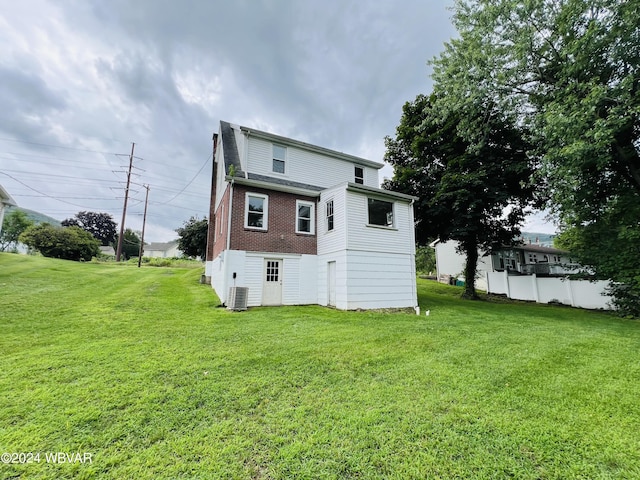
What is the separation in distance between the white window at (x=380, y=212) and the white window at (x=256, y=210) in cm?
447

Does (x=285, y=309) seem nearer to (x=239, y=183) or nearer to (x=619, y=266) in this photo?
(x=239, y=183)

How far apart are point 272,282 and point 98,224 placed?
206 ft

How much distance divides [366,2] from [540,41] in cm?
782

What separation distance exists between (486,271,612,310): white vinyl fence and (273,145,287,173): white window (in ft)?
55.3

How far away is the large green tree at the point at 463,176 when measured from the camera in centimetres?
1370

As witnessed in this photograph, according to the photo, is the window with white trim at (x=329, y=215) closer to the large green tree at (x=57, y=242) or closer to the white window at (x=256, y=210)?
the white window at (x=256, y=210)

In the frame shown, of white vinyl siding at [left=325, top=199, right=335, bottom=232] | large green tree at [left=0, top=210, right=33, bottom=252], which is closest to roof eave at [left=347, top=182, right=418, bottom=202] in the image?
white vinyl siding at [left=325, top=199, right=335, bottom=232]

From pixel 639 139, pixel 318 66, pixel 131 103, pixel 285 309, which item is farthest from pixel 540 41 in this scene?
pixel 131 103

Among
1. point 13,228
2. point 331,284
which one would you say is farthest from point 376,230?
point 13,228

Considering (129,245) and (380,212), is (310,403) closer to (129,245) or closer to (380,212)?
(380,212)

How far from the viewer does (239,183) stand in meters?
10.4

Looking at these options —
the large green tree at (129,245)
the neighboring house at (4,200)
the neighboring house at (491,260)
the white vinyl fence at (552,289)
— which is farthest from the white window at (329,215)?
the large green tree at (129,245)

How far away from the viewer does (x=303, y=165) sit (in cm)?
1347

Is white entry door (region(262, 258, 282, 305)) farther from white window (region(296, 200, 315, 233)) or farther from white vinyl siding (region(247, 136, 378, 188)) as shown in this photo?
white vinyl siding (region(247, 136, 378, 188))
